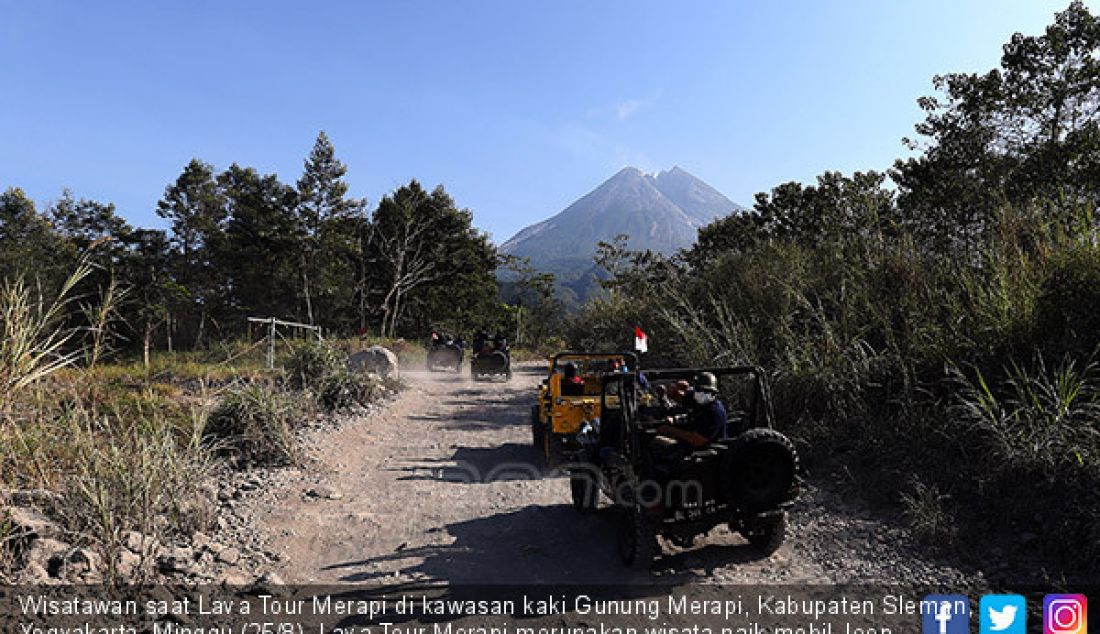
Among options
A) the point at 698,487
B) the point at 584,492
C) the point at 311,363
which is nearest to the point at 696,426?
the point at 698,487

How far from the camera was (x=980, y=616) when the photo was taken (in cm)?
348

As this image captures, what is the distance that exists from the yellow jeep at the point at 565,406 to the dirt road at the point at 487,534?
1.58 feet

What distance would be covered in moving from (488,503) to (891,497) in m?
3.67

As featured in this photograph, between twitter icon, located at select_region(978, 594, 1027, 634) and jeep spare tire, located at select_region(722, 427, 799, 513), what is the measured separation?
1.23 meters

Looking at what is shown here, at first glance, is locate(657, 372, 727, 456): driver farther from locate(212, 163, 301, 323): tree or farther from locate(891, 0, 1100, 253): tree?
locate(212, 163, 301, 323): tree

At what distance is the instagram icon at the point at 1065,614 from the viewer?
10.5 ft

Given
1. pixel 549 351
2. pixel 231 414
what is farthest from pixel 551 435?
pixel 549 351

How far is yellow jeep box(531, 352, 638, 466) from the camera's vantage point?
7.45 m

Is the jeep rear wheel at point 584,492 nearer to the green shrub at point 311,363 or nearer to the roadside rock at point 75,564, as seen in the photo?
the roadside rock at point 75,564

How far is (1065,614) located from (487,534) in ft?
12.7

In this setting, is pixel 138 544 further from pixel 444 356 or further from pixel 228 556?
pixel 444 356

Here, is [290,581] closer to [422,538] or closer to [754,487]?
[422,538]

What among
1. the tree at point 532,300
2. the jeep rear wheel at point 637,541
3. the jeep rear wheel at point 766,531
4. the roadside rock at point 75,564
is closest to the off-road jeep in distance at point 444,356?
the jeep rear wheel at point 637,541

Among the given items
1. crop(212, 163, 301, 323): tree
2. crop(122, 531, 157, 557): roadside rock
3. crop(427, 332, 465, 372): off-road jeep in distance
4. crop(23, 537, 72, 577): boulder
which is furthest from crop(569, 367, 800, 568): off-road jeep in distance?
crop(212, 163, 301, 323): tree
